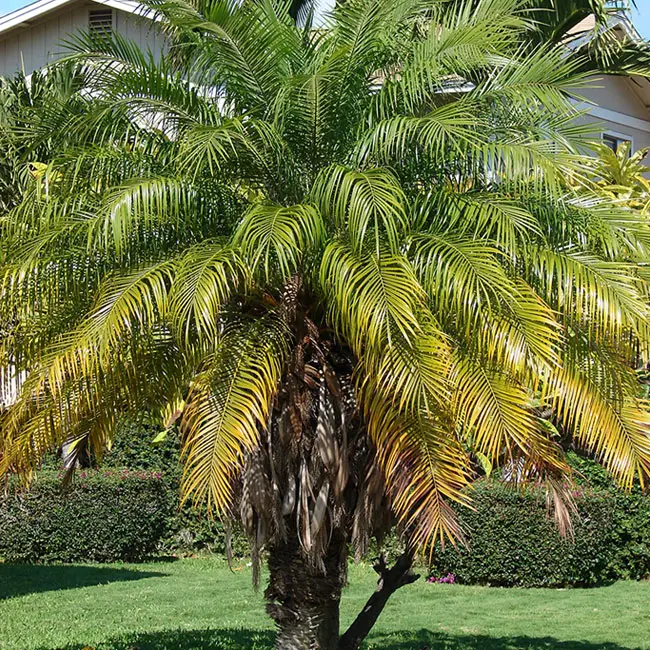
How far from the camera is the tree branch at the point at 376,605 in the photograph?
7.51m

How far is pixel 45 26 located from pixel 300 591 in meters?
17.1

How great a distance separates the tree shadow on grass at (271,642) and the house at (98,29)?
12.2 meters

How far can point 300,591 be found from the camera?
652 cm

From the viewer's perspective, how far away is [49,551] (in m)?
14.5

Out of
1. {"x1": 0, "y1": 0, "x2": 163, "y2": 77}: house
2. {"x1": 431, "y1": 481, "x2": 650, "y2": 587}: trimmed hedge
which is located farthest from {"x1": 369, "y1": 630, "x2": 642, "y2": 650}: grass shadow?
{"x1": 0, "y1": 0, "x2": 163, "y2": 77}: house

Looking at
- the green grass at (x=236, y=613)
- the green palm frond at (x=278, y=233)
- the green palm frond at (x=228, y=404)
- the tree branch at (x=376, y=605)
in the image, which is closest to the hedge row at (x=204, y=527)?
the green grass at (x=236, y=613)

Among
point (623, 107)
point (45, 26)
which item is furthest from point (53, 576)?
point (623, 107)

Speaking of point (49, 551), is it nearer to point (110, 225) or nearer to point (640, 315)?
point (110, 225)

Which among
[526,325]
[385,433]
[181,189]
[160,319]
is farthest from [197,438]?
[526,325]

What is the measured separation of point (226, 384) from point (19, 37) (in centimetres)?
1763

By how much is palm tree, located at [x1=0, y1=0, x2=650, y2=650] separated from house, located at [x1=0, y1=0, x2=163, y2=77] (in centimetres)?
1414

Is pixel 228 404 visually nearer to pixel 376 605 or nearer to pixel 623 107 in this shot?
pixel 376 605

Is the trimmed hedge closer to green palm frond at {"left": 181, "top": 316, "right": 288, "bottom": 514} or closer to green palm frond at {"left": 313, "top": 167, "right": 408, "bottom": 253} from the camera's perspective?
green palm frond at {"left": 181, "top": 316, "right": 288, "bottom": 514}

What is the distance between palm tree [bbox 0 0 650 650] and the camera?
518 centimetres
